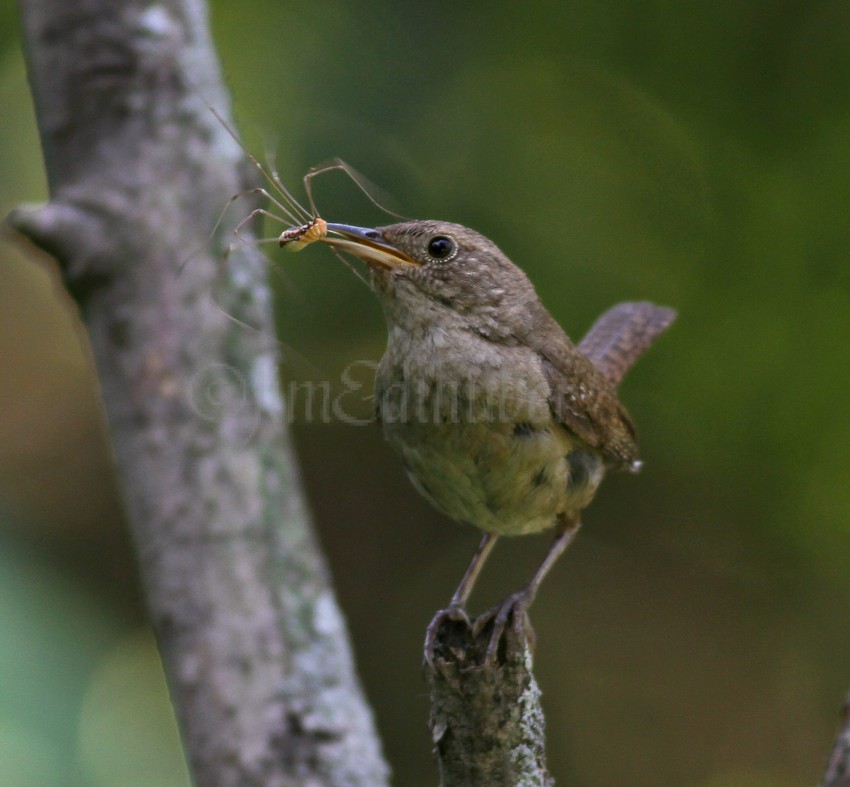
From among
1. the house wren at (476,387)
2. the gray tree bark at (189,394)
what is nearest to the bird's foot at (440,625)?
the house wren at (476,387)

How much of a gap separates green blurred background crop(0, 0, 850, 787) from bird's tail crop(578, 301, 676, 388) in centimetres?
56

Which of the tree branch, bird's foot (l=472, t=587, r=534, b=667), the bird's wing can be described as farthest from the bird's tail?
→ the tree branch

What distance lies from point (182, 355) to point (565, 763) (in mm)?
3765

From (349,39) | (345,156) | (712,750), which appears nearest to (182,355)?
(345,156)

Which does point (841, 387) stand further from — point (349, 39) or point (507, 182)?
point (349, 39)

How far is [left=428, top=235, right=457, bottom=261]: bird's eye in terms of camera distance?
127 inches

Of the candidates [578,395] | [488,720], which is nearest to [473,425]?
[578,395]

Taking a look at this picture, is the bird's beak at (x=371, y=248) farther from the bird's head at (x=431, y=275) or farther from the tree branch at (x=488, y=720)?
the tree branch at (x=488, y=720)

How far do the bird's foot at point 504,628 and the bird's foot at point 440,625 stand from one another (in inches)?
1.9

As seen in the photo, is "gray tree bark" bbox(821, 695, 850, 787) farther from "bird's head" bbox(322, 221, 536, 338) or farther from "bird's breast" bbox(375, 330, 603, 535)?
"bird's head" bbox(322, 221, 536, 338)

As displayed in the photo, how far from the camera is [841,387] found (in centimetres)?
465

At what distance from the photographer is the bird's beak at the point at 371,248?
10.3 ft

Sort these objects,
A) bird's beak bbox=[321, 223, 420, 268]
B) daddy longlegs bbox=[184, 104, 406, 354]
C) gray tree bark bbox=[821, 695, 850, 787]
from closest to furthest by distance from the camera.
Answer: gray tree bark bbox=[821, 695, 850, 787]
daddy longlegs bbox=[184, 104, 406, 354]
bird's beak bbox=[321, 223, 420, 268]

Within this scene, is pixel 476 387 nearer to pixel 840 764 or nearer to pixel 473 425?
pixel 473 425
